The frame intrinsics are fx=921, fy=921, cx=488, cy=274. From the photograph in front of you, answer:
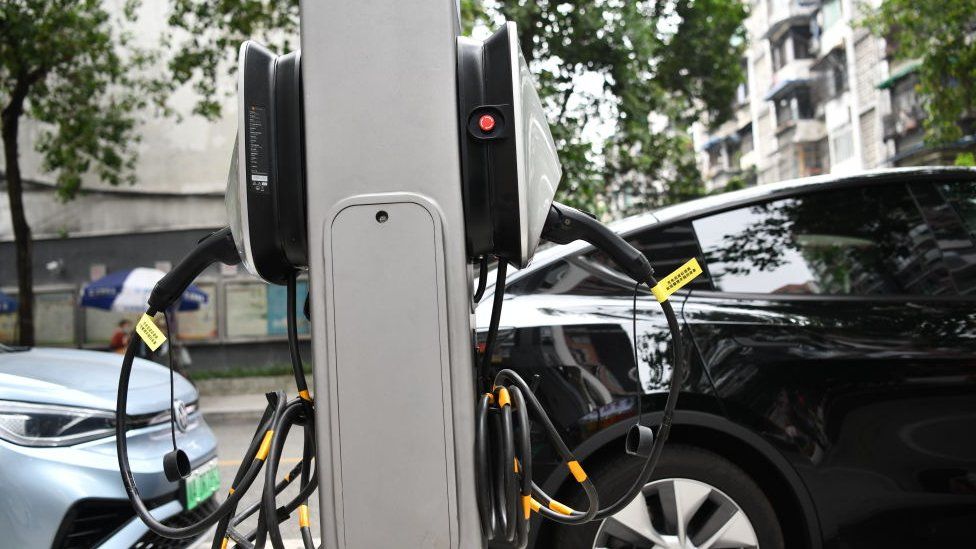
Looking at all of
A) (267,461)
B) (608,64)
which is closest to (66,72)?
(608,64)

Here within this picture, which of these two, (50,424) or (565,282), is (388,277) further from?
(50,424)

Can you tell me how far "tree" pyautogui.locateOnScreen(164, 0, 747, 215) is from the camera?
44.3 ft

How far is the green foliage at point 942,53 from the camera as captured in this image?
39.3 feet

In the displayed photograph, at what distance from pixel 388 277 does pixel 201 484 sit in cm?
236

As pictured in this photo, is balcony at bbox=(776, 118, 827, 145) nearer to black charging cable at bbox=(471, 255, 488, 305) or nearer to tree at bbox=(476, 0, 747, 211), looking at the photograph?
tree at bbox=(476, 0, 747, 211)

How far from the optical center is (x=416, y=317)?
5.06 feet

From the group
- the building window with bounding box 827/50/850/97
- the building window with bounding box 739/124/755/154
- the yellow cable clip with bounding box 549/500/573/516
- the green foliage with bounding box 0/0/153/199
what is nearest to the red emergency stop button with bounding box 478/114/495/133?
the yellow cable clip with bounding box 549/500/573/516

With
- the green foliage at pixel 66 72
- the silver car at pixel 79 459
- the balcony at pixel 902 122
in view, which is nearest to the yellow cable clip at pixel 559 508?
the silver car at pixel 79 459

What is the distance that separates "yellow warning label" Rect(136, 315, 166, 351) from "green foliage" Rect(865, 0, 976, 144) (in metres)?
12.1

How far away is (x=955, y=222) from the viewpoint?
314cm

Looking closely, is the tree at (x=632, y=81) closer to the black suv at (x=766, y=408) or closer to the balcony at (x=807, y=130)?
the black suv at (x=766, y=408)

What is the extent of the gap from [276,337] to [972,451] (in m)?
16.5

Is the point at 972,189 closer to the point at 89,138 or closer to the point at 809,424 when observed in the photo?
the point at 809,424

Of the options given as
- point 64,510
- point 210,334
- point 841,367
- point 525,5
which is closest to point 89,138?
point 210,334
